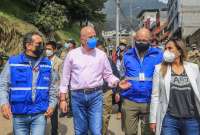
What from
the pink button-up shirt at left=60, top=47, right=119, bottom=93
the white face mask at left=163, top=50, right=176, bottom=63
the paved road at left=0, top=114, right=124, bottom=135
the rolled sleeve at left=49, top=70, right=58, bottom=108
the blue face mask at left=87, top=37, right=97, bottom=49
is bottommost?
the paved road at left=0, top=114, right=124, bottom=135

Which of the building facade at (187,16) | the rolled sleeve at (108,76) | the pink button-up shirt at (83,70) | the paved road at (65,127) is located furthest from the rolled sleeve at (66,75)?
the building facade at (187,16)

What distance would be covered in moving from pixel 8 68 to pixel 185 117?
7.20 ft

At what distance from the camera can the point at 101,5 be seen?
44.8 m

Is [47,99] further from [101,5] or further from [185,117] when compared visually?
[101,5]

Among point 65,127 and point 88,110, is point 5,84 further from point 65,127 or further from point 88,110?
point 65,127

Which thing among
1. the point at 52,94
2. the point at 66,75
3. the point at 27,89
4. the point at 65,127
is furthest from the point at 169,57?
the point at 65,127

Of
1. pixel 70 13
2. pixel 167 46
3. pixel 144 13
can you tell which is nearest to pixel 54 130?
pixel 167 46

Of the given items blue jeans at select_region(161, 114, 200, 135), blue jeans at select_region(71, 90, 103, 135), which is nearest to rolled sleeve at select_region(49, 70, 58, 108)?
blue jeans at select_region(71, 90, 103, 135)

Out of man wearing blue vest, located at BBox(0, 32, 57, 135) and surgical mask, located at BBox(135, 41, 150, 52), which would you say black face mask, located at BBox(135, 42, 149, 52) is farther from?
man wearing blue vest, located at BBox(0, 32, 57, 135)

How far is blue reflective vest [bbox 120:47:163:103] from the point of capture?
7.34 meters

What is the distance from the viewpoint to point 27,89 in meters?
6.29

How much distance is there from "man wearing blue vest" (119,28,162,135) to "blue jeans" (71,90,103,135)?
41cm

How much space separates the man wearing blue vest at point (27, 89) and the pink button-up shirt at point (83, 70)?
2.82 feet

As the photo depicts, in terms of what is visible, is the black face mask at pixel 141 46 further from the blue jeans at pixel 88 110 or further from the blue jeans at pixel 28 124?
the blue jeans at pixel 28 124
